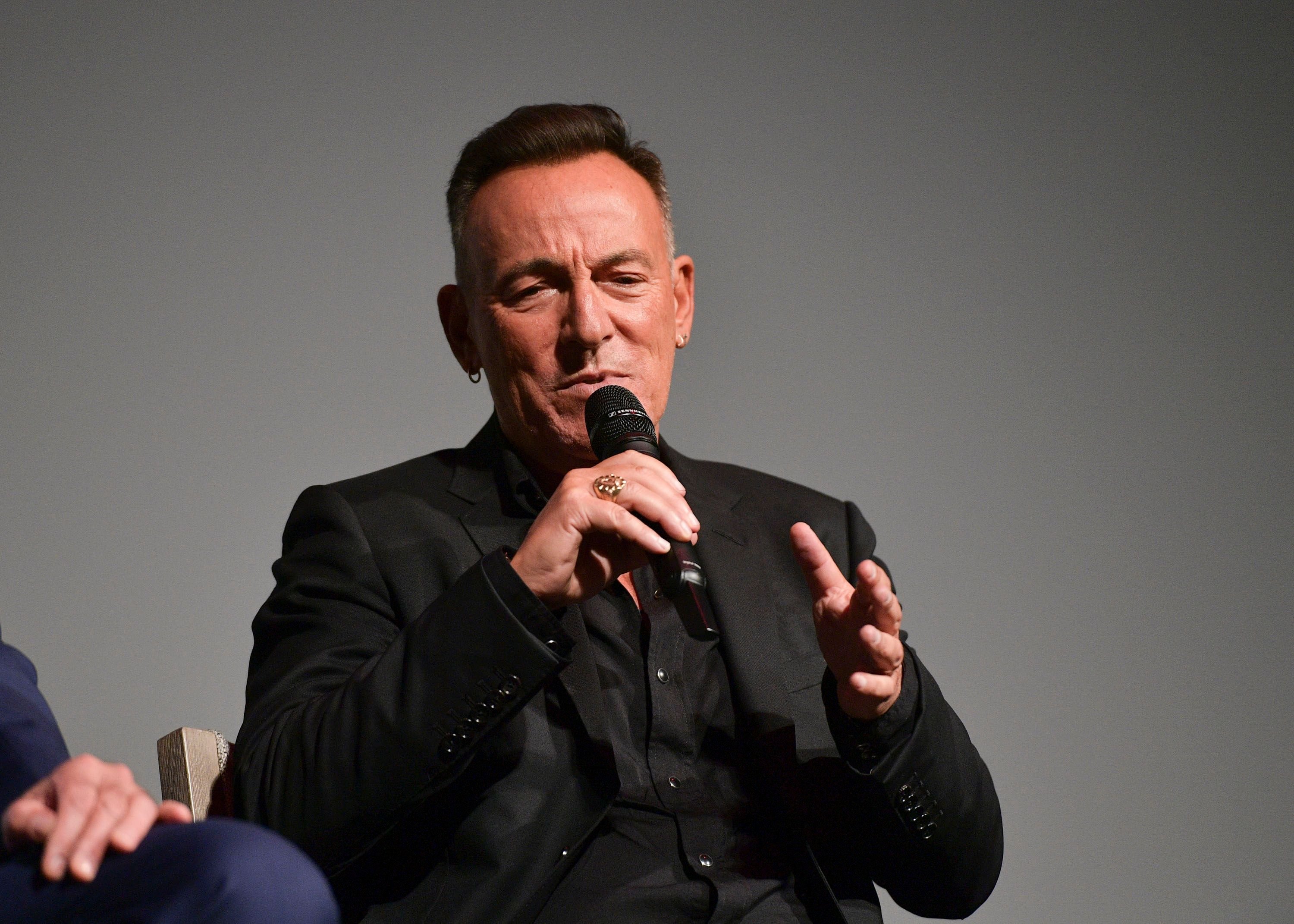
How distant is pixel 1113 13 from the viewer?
2.96m

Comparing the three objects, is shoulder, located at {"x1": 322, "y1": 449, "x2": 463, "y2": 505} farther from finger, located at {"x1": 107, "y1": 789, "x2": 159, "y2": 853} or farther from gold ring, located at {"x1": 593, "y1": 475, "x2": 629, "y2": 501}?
finger, located at {"x1": 107, "y1": 789, "x2": 159, "y2": 853}

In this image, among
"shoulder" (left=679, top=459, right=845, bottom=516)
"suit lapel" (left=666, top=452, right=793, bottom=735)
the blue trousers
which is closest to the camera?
the blue trousers

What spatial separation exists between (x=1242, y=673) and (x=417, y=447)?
Result: 1.86 m

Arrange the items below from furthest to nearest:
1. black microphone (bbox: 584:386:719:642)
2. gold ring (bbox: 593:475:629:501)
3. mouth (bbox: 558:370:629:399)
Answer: mouth (bbox: 558:370:629:399) < gold ring (bbox: 593:475:629:501) < black microphone (bbox: 584:386:719:642)

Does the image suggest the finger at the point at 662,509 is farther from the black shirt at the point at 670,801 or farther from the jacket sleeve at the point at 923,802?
the jacket sleeve at the point at 923,802

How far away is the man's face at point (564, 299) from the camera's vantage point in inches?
73.2

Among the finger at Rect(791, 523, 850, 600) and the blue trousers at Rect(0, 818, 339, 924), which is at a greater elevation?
the blue trousers at Rect(0, 818, 339, 924)

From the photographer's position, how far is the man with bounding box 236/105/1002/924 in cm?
146

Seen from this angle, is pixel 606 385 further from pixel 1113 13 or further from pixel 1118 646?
pixel 1113 13

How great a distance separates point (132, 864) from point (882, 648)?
2.90 ft

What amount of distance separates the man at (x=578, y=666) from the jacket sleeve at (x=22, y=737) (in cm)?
39

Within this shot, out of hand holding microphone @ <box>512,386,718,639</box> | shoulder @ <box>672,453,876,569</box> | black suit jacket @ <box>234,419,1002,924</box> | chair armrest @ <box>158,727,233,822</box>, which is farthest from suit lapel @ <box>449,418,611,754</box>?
chair armrest @ <box>158,727,233,822</box>

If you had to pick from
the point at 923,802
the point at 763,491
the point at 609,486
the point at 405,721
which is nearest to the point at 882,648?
the point at 923,802

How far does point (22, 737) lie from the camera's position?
1.08m
